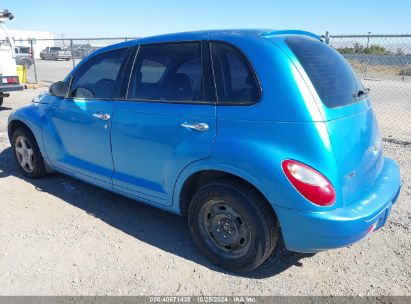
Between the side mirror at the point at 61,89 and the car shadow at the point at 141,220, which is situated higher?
the side mirror at the point at 61,89

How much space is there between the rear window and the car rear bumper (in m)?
0.75

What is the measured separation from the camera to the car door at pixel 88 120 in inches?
141

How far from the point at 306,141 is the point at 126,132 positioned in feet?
5.49

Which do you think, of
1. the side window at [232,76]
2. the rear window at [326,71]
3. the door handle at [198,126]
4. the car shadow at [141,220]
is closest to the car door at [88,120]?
the car shadow at [141,220]

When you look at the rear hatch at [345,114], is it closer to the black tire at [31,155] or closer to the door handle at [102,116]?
the door handle at [102,116]

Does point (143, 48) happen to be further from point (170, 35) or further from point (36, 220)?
point (36, 220)

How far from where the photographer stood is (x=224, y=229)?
2.94 metres

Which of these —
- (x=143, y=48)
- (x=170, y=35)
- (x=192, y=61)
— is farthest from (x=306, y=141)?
(x=143, y=48)

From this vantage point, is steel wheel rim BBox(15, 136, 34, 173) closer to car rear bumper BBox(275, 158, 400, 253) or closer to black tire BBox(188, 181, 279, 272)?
black tire BBox(188, 181, 279, 272)

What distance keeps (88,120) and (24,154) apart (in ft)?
5.32

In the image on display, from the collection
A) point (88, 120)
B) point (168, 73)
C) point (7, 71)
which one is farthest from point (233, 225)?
point (7, 71)

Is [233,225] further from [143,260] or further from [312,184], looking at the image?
[143,260]

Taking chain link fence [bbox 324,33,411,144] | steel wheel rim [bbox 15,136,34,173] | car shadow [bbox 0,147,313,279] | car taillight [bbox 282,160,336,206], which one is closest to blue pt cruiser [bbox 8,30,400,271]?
car taillight [bbox 282,160,336,206]

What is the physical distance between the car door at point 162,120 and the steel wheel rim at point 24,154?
5.56 feet
